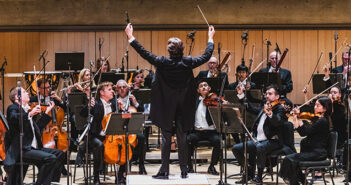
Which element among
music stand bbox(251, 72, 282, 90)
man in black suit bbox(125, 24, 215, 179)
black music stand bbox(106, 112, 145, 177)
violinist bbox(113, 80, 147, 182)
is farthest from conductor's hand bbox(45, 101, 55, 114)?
music stand bbox(251, 72, 282, 90)

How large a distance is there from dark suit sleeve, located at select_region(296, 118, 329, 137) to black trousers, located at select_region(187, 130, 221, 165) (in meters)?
1.61

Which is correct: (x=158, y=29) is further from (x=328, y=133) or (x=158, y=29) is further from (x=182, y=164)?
(x=182, y=164)

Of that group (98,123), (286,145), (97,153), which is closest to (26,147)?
(97,153)

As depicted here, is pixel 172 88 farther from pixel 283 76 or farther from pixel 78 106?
pixel 283 76

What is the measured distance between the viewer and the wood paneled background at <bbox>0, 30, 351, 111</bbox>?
11.3m

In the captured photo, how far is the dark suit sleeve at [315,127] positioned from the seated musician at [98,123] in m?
2.44

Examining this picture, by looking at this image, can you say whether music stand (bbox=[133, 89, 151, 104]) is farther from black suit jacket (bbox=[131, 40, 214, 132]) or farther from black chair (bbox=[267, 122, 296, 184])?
black suit jacket (bbox=[131, 40, 214, 132])

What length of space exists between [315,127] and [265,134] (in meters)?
0.81

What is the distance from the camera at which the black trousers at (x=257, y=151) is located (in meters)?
7.21

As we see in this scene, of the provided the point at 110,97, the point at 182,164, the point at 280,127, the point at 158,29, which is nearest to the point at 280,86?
the point at 280,127

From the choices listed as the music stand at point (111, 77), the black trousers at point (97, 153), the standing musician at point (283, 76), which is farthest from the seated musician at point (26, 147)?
the standing musician at point (283, 76)

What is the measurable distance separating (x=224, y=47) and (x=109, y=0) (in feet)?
7.91

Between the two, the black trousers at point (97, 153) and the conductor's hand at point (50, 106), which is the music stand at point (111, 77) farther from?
the conductor's hand at point (50, 106)

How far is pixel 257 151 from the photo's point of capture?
7.23 m
